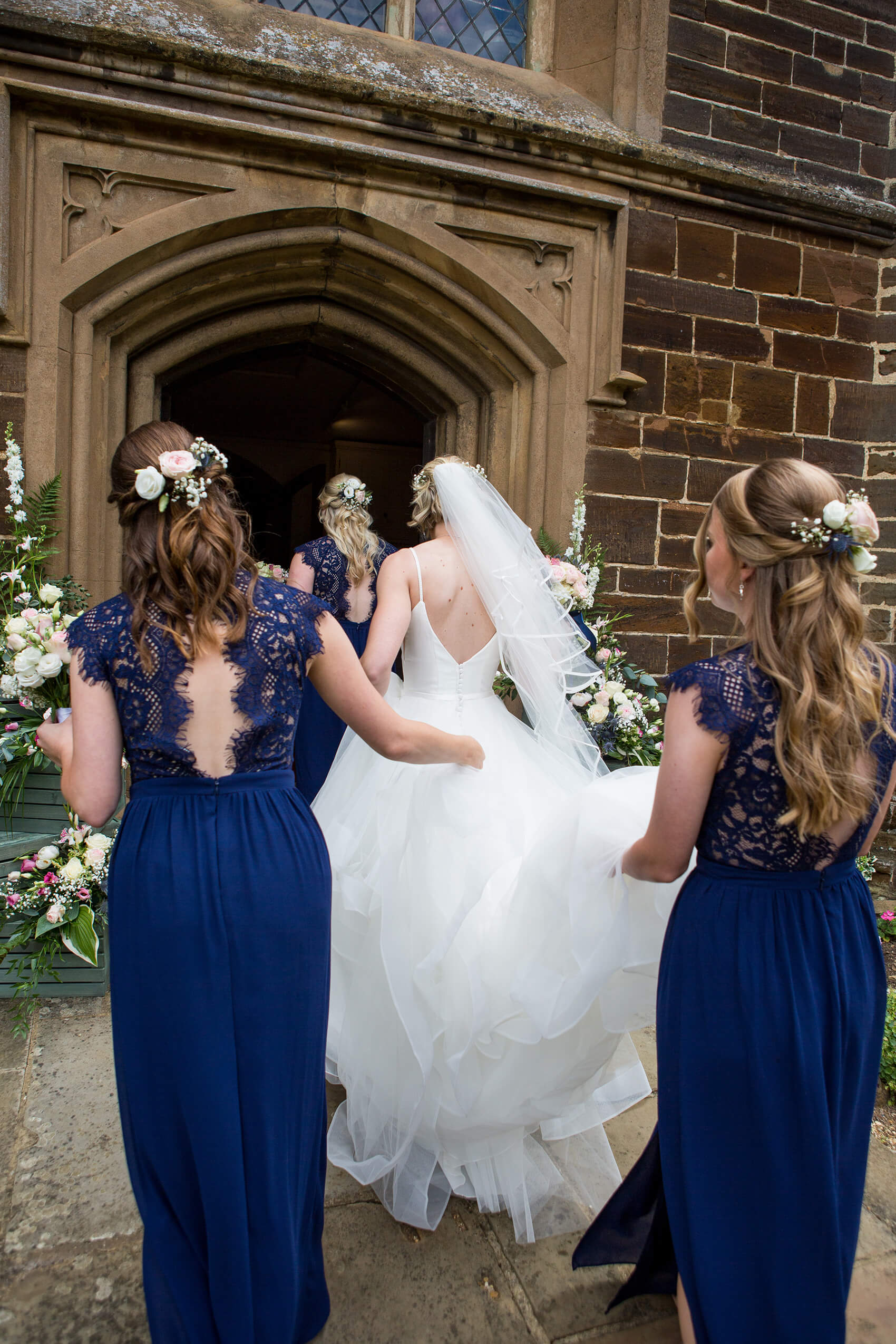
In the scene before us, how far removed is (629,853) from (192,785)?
879 millimetres

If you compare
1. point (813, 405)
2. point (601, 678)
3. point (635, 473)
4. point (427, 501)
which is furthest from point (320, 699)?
point (813, 405)

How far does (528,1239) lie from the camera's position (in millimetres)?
2178

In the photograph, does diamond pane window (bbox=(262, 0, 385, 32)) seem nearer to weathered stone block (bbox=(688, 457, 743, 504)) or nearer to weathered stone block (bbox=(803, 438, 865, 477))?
weathered stone block (bbox=(688, 457, 743, 504))

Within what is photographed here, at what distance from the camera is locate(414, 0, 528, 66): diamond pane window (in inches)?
199

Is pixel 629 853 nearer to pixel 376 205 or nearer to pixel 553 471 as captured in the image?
pixel 553 471

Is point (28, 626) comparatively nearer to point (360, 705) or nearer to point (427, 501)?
point (427, 501)

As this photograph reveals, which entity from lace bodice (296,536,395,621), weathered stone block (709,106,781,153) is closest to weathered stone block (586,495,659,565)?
lace bodice (296,536,395,621)

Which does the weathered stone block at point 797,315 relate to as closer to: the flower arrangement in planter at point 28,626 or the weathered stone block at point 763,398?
the weathered stone block at point 763,398

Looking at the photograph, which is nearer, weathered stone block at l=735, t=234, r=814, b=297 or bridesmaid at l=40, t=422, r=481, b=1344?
bridesmaid at l=40, t=422, r=481, b=1344

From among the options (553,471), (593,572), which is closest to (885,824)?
(593,572)

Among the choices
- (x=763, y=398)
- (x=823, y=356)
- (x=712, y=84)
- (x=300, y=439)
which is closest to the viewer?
(x=712, y=84)

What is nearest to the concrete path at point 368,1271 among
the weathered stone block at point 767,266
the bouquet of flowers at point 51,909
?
the bouquet of flowers at point 51,909

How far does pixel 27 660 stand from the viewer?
3.28m

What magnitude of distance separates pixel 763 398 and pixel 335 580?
9.33ft
